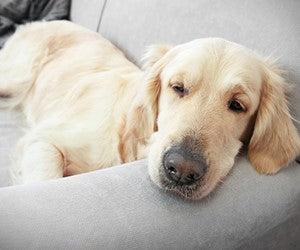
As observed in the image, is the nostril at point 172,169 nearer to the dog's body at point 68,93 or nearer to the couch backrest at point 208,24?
the dog's body at point 68,93

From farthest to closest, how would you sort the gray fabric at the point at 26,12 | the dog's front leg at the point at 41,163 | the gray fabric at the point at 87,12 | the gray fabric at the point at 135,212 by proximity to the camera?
the gray fabric at the point at 26,12
the gray fabric at the point at 87,12
the dog's front leg at the point at 41,163
the gray fabric at the point at 135,212

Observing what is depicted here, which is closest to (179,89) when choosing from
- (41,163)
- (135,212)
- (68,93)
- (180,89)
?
(180,89)

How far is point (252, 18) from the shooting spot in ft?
5.17

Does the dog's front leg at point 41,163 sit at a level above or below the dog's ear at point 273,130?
below

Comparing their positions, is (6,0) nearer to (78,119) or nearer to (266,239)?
(78,119)

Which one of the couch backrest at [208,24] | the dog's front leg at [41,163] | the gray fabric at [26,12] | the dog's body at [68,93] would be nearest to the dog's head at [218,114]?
the couch backrest at [208,24]

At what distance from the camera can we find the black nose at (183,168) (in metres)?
1.09

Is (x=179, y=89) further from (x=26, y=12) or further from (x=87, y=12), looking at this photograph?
(x=26, y=12)

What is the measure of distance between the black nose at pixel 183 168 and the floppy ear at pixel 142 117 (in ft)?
1.11

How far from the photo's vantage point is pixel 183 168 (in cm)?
109

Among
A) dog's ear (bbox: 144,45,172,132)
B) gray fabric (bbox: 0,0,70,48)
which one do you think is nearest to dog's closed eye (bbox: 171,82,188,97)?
dog's ear (bbox: 144,45,172,132)

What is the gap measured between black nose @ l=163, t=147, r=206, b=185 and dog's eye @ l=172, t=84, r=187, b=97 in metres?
0.27

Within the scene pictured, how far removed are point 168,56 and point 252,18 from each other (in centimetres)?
40

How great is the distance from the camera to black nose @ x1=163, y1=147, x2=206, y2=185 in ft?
3.58
